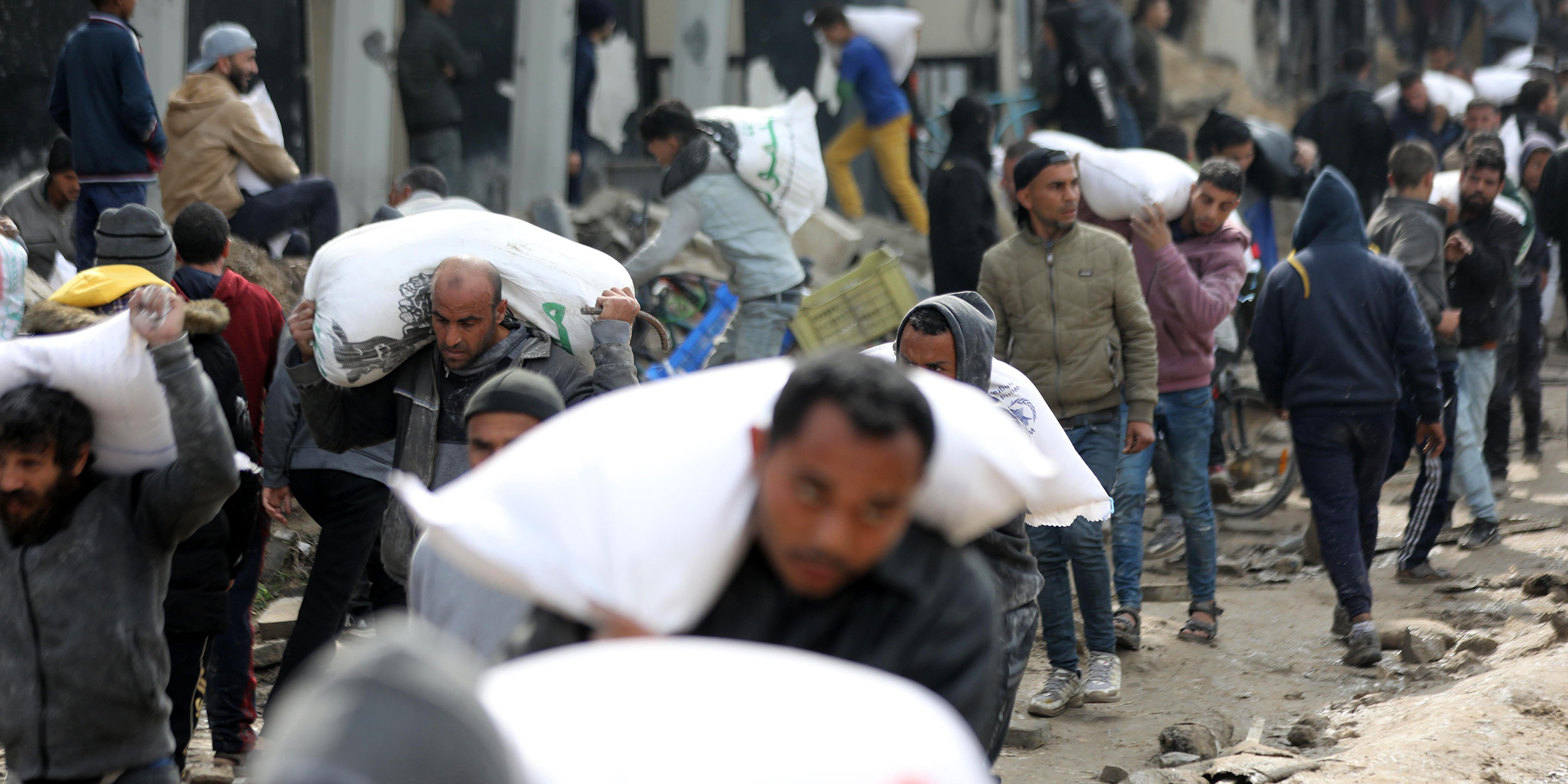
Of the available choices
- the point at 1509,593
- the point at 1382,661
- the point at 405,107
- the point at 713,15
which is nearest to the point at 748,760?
the point at 1382,661

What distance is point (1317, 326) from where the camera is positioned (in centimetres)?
597

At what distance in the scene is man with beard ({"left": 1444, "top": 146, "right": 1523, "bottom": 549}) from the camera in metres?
7.64

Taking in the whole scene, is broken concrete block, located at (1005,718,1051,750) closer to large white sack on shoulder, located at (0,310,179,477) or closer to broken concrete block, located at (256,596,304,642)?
broken concrete block, located at (256,596,304,642)

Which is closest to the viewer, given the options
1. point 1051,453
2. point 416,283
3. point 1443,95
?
point 1051,453

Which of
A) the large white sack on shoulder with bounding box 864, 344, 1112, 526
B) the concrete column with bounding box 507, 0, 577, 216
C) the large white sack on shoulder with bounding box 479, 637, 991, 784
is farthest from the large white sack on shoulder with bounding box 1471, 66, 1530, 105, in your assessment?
the large white sack on shoulder with bounding box 479, 637, 991, 784

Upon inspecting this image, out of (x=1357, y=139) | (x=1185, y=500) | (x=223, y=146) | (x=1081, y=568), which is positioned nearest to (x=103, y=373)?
(x=1081, y=568)

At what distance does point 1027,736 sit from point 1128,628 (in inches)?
45.3

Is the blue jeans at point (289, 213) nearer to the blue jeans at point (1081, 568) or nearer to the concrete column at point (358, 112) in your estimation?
Answer: the concrete column at point (358, 112)

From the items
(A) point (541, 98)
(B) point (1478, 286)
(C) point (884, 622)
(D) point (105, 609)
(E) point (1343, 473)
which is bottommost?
(E) point (1343, 473)

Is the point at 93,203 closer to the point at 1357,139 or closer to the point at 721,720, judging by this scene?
the point at 721,720

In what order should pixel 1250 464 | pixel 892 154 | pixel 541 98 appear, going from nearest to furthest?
1. pixel 1250 464
2. pixel 541 98
3. pixel 892 154

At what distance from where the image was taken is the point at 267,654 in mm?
6078

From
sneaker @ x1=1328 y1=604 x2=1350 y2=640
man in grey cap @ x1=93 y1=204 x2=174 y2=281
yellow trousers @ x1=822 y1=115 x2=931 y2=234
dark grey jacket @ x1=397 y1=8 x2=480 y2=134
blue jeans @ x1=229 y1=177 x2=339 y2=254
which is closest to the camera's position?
man in grey cap @ x1=93 y1=204 x2=174 y2=281

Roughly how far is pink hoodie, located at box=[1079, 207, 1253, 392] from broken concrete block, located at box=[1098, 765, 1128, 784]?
2069 mm
